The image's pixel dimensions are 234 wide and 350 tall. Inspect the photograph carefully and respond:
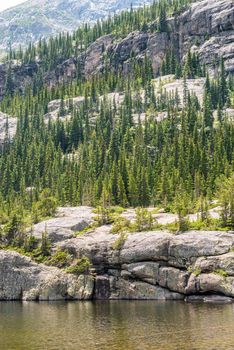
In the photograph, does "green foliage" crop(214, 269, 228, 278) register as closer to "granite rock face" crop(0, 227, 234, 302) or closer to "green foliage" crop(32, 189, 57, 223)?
"granite rock face" crop(0, 227, 234, 302)

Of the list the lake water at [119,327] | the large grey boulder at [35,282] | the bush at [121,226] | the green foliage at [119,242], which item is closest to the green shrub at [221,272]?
the lake water at [119,327]

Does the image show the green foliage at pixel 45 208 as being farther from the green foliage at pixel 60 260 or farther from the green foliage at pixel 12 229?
the green foliage at pixel 60 260

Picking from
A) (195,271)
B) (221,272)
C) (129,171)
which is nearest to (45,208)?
(129,171)

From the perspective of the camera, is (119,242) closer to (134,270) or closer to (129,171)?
(134,270)

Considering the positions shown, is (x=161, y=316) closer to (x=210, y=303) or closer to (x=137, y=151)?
(x=210, y=303)

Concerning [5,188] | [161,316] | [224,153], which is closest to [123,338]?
[161,316]

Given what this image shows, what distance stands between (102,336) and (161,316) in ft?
48.2

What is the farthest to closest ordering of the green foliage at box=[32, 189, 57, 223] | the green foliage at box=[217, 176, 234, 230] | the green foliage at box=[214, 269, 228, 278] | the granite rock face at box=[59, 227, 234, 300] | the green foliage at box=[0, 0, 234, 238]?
the green foliage at box=[32, 189, 57, 223], the green foliage at box=[0, 0, 234, 238], the green foliage at box=[217, 176, 234, 230], the granite rock face at box=[59, 227, 234, 300], the green foliage at box=[214, 269, 228, 278]

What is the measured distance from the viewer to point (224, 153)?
145875 millimetres

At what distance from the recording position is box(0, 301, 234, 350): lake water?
52.5 m

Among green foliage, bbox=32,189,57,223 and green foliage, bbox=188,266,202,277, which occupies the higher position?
green foliage, bbox=32,189,57,223

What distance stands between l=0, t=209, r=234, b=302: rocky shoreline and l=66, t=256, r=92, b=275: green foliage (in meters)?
0.88

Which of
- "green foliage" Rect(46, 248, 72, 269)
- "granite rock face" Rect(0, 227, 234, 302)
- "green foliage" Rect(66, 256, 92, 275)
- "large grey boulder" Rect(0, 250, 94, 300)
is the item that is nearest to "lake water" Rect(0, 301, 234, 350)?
"granite rock face" Rect(0, 227, 234, 302)

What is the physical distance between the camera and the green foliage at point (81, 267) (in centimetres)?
9750
